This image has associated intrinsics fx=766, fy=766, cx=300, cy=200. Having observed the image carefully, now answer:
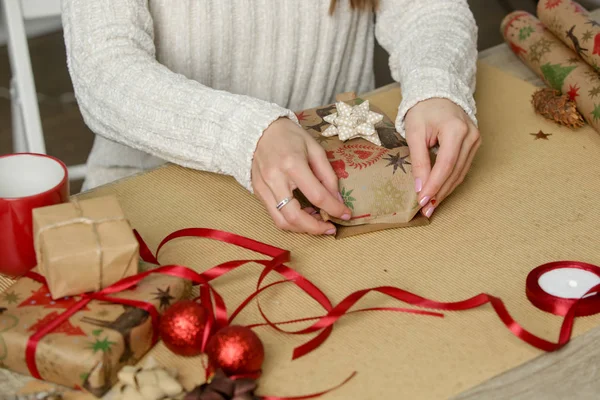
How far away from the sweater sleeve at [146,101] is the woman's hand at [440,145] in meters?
0.14

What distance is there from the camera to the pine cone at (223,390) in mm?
555

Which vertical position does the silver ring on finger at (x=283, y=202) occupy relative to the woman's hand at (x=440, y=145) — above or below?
below

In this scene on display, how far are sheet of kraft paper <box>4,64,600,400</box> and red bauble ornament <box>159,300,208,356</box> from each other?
0.06ft

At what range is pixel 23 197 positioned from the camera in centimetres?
65

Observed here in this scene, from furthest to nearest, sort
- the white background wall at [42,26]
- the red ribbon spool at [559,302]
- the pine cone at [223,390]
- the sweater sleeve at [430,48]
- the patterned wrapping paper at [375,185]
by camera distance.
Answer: the white background wall at [42,26], the sweater sleeve at [430,48], the patterned wrapping paper at [375,185], the red ribbon spool at [559,302], the pine cone at [223,390]

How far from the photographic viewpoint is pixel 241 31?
1.08 metres

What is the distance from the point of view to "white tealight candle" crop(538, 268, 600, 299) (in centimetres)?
68

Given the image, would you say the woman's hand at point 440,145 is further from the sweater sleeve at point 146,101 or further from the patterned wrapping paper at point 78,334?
the patterned wrapping paper at point 78,334

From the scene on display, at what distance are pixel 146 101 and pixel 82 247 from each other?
31 centimetres

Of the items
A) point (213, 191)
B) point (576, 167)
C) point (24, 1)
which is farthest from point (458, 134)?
point (24, 1)

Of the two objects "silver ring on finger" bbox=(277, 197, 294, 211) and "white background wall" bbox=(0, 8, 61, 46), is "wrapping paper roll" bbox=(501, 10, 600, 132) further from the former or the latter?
"white background wall" bbox=(0, 8, 61, 46)

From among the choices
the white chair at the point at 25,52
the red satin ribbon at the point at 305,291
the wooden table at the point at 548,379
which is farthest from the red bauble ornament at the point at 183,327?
the white chair at the point at 25,52

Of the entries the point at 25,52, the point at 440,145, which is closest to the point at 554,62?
the point at 440,145

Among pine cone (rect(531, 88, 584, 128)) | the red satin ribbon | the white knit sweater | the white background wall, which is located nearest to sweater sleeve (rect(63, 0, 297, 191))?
the white knit sweater
